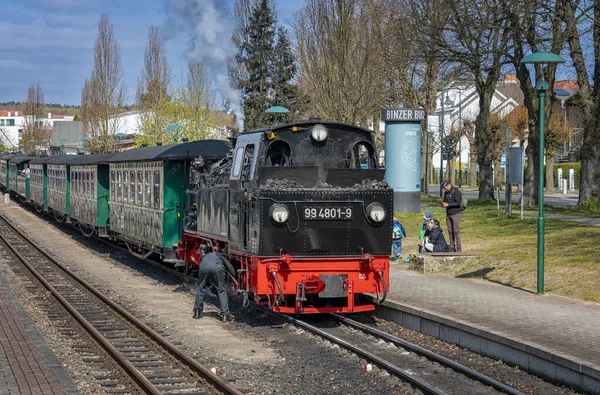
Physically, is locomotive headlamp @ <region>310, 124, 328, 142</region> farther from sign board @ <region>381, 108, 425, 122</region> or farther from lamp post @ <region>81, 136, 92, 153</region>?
lamp post @ <region>81, 136, 92, 153</region>

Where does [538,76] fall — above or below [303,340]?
above

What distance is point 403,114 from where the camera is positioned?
29844mm

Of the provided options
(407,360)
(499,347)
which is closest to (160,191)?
(407,360)

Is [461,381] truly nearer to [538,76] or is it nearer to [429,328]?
[429,328]

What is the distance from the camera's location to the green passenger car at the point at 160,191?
63.4ft

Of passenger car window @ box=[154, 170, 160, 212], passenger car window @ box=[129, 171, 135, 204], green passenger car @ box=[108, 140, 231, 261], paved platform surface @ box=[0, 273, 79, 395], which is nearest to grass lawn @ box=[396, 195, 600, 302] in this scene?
green passenger car @ box=[108, 140, 231, 261]

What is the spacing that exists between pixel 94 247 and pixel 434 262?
48.7 ft

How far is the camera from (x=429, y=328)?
1292cm

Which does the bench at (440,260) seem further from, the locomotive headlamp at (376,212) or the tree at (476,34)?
the tree at (476,34)

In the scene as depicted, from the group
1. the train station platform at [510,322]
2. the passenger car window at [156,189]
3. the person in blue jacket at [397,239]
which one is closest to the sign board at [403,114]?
the person in blue jacket at [397,239]

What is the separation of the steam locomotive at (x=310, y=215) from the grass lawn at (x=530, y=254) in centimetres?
405

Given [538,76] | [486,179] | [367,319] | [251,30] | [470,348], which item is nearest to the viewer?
[470,348]

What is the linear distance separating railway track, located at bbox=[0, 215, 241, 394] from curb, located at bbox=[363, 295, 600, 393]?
3.80 meters

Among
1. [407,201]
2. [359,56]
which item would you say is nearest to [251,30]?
[359,56]
